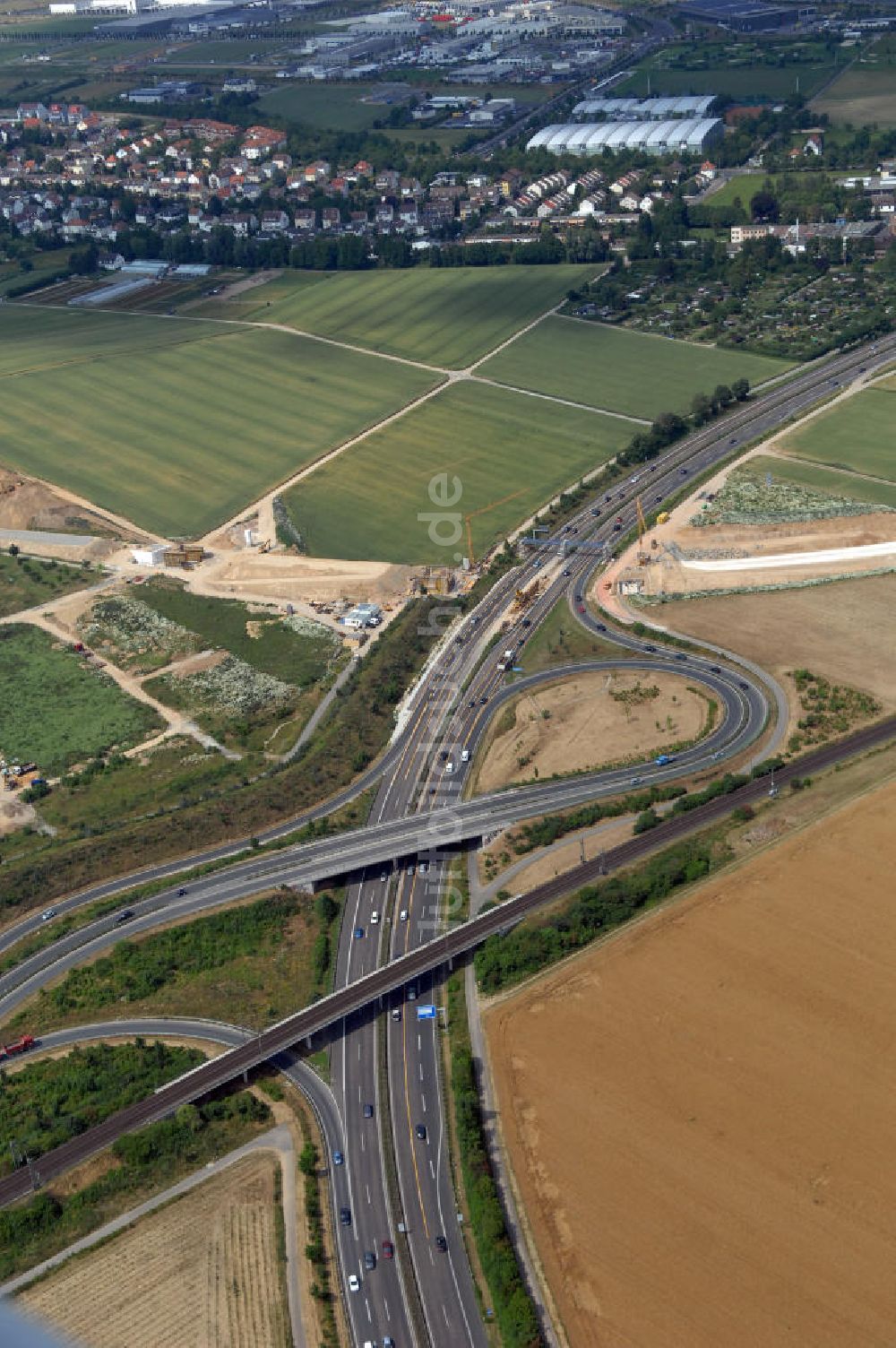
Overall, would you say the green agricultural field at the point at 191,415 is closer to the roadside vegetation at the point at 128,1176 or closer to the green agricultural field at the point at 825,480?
the green agricultural field at the point at 825,480

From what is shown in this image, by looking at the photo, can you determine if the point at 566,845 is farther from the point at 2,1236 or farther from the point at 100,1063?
the point at 2,1236

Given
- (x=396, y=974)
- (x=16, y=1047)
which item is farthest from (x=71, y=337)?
(x=396, y=974)

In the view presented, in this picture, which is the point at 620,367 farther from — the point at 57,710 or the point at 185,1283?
the point at 185,1283

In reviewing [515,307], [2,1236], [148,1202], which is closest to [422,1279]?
[148,1202]

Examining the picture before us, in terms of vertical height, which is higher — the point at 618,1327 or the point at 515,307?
the point at 515,307

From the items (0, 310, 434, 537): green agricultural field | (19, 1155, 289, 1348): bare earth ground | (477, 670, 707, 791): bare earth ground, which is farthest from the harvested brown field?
(19, 1155, 289, 1348): bare earth ground

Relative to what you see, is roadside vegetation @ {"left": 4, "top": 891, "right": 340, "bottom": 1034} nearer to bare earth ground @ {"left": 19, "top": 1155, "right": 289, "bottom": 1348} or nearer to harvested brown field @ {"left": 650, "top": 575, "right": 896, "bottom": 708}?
bare earth ground @ {"left": 19, "top": 1155, "right": 289, "bottom": 1348}
